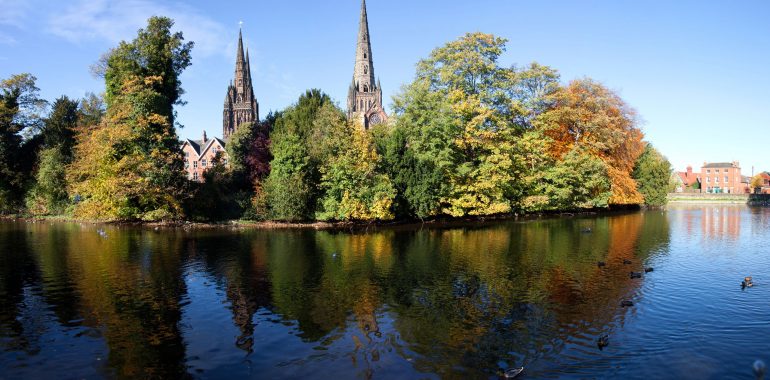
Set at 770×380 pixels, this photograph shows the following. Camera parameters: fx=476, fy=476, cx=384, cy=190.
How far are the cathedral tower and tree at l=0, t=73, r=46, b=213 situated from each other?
206 feet

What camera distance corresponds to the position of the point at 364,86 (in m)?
131

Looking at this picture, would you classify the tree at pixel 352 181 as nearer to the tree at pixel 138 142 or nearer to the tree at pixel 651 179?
the tree at pixel 138 142

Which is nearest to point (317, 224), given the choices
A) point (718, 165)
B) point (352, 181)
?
point (352, 181)

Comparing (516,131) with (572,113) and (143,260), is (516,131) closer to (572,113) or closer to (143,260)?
(572,113)

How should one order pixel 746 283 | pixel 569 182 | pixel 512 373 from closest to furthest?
pixel 512 373 < pixel 746 283 < pixel 569 182

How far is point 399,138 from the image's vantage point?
4850 cm

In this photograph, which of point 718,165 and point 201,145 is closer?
point 201,145

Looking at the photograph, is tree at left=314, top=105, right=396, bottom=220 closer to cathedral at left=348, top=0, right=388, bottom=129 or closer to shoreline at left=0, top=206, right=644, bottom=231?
shoreline at left=0, top=206, right=644, bottom=231

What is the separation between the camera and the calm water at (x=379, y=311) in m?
13.7

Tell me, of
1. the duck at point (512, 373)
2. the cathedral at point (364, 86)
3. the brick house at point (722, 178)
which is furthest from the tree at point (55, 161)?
the brick house at point (722, 178)

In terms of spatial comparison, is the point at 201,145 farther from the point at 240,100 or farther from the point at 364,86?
the point at 364,86

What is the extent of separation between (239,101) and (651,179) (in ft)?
319

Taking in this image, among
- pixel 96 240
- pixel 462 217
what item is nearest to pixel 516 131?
pixel 462 217

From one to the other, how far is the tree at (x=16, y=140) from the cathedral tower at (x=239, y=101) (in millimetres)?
62657
